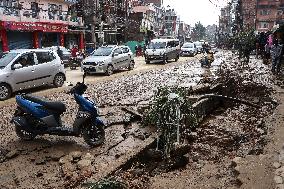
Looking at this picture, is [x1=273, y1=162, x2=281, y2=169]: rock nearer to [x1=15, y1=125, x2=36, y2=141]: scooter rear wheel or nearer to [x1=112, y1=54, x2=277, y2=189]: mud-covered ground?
[x1=112, y1=54, x2=277, y2=189]: mud-covered ground

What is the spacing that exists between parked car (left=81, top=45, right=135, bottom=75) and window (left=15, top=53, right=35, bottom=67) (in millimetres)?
5688

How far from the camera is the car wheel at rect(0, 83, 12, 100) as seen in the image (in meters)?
11.2

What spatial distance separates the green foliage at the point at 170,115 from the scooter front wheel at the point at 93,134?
116cm

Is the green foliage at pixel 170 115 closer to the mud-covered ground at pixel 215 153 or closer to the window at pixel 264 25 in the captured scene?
the mud-covered ground at pixel 215 153

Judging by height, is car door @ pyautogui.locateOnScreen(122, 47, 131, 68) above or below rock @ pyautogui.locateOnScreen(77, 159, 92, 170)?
above

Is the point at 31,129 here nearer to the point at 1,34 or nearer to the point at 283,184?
the point at 283,184

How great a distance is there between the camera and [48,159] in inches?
232

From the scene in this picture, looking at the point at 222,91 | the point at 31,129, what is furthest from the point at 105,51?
the point at 31,129

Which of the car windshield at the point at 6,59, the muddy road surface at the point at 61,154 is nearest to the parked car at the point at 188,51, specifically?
the car windshield at the point at 6,59

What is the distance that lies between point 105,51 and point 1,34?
13.0 metres

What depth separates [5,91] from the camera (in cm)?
1130

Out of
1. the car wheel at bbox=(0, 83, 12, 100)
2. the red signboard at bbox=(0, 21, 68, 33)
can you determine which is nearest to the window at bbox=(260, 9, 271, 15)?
the red signboard at bbox=(0, 21, 68, 33)

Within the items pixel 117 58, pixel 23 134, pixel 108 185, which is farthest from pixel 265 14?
pixel 108 185

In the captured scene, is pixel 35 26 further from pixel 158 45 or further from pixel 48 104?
pixel 48 104
